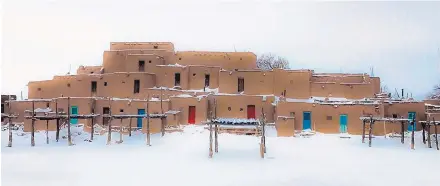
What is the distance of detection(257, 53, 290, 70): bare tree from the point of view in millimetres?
14777

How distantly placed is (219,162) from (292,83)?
228 inches

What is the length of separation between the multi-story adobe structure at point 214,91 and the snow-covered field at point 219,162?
3.27 feet

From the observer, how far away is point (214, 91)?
48.6 ft

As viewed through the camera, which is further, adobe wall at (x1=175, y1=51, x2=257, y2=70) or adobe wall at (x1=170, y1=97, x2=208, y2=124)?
adobe wall at (x1=175, y1=51, x2=257, y2=70)

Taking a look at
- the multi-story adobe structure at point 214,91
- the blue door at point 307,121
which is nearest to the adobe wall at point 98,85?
the multi-story adobe structure at point 214,91

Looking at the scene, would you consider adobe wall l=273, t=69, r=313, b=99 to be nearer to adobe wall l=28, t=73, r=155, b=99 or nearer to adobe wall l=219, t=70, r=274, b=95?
adobe wall l=219, t=70, r=274, b=95

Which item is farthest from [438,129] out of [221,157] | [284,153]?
[221,157]

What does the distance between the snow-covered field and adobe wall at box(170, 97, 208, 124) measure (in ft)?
3.37

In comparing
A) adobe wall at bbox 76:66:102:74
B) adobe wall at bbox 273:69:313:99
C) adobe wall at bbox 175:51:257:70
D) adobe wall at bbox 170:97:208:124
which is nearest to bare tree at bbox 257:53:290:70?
adobe wall at bbox 273:69:313:99

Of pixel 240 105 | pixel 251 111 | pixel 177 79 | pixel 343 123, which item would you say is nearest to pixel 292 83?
pixel 251 111

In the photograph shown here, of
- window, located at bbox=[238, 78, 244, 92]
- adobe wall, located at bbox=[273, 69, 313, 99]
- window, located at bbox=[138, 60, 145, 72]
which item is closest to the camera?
adobe wall, located at bbox=[273, 69, 313, 99]

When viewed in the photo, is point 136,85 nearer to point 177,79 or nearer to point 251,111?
point 177,79

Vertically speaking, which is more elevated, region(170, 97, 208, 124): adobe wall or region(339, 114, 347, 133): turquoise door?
region(170, 97, 208, 124): adobe wall

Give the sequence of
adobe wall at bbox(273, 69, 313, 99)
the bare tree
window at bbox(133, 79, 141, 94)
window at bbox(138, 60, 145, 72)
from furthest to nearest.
Answer: 1. window at bbox(138, 60, 145, 72)
2. the bare tree
3. window at bbox(133, 79, 141, 94)
4. adobe wall at bbox(273, 69, 313, 99)
